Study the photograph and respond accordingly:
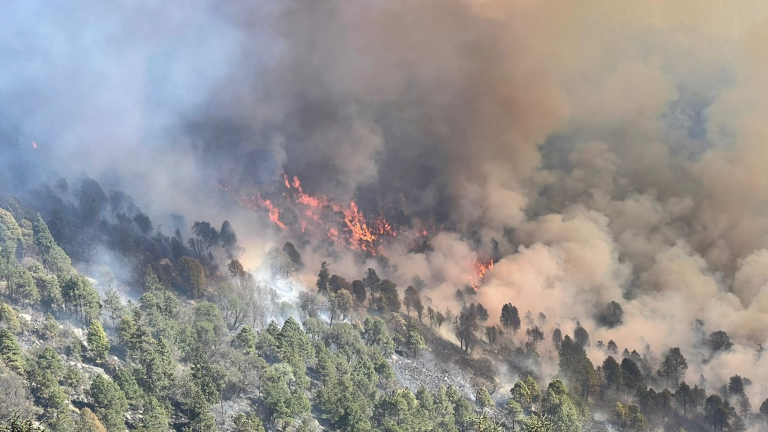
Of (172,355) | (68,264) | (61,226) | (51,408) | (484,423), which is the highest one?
(61,226)

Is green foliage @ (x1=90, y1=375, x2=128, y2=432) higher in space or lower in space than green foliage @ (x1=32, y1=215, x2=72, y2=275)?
lower

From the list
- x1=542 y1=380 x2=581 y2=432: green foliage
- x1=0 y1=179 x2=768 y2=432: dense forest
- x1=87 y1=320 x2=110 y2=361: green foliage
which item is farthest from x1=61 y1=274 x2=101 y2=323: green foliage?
x1=542 y1=380 x2=581 y2=432: green foliage

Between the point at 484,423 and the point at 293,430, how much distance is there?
3772cm

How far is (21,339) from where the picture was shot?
146 metres

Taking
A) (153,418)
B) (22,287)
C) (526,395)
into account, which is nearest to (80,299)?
(22,287)

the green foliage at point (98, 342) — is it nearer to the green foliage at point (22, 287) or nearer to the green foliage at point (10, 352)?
the green foliage at point (10, 352)

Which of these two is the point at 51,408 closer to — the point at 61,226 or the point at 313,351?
the point at 313,351

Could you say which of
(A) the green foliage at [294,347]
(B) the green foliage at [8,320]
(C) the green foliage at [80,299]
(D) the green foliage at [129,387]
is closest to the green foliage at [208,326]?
(A) the green foliage at [294,347]

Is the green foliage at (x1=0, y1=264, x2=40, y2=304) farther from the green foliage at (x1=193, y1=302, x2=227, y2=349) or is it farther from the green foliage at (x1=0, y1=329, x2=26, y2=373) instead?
the green foliage at (x1=193, y1=302, x2=227, y2=349)

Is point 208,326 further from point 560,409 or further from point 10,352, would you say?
point 560,409

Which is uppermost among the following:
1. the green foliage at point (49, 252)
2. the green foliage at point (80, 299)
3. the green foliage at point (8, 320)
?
the green foliage at point (49, 252)

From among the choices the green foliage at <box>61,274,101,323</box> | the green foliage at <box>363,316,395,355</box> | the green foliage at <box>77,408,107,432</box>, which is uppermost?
the green foliage at <box>363,316,395,355</box>

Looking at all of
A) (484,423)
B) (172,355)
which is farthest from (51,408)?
(484,423)

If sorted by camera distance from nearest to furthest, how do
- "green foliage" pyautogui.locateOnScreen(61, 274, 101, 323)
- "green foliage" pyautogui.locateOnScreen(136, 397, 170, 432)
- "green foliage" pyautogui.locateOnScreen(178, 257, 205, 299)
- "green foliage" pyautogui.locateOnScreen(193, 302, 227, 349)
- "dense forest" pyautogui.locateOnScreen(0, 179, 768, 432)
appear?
"green foliage" pyautogui.locateOnScreen(136, 397, 170, 432) < "dense forest" pyautogui.locateOnScreen(0, 179, 768, 432) < "green foliage" pyautogui.locateOnScreen(61, 274, 101, 323) < "green foliage" pyautogui.locateOnScreen(193, 302, 227, 349) < "green foliage" pyautogui.locateOnScreen(178, 257, 205, 299)
